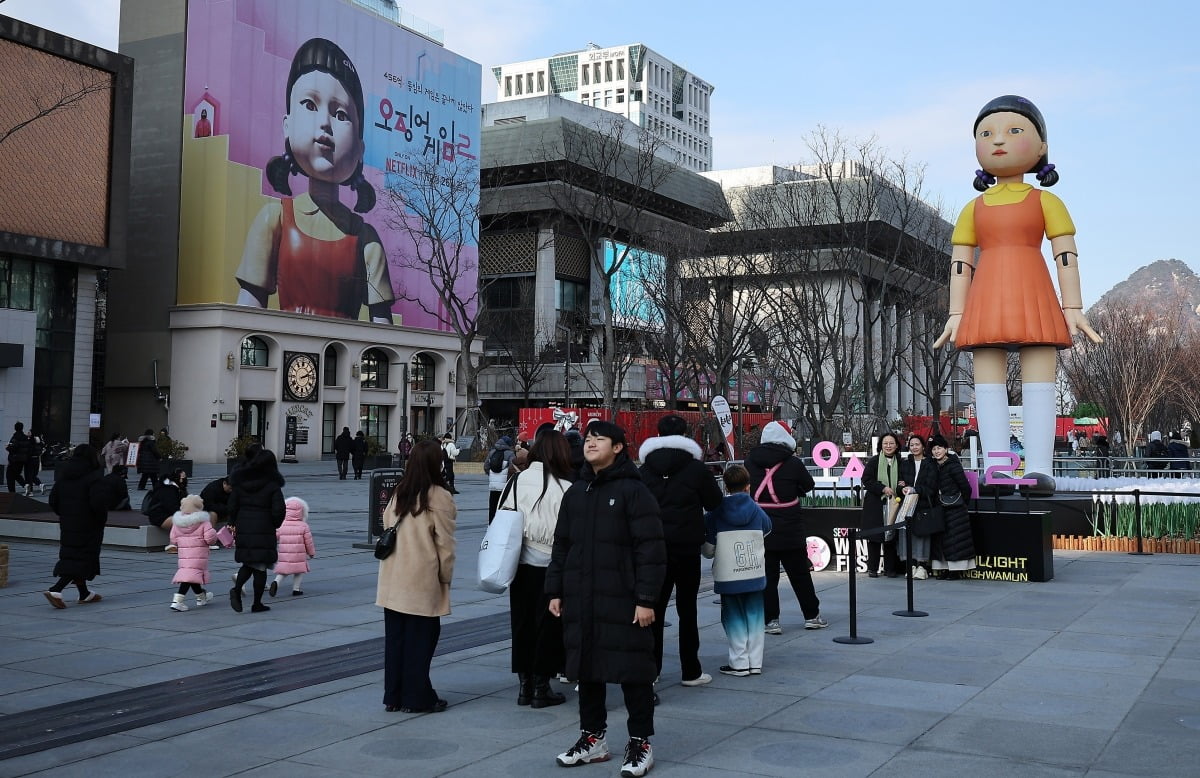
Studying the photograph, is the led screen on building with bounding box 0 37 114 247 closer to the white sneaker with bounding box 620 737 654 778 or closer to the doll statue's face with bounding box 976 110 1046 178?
the doll statue's face with bounding box 976 110 1046 178

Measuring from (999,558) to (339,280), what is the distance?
44.6 metres

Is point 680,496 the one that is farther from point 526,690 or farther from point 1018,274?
point 1018,274

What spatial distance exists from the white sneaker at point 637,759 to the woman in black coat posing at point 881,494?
8417 mm

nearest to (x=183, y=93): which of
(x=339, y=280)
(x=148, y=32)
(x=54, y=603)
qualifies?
(x=148, y=32)

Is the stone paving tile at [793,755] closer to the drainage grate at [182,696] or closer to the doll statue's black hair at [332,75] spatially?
the drainage grate at [182,696]

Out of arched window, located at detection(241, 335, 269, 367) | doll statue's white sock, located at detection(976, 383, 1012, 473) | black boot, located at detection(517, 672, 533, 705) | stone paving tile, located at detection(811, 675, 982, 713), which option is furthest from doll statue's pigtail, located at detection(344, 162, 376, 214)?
stone paving tile, located at detection(811, 675, 982, 713)

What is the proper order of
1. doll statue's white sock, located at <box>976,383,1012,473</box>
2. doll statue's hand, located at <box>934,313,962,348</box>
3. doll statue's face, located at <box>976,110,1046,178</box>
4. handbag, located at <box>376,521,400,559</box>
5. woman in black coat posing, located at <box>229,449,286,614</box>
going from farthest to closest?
1. doll statue's hand, located at <box>934,313,962,348</box>
2. doll statue's white sock, located at <box>976,383,1012,473</box>
3. doll statue's face, located at <box>976,110,1046,178</box>
4. woman in black coat posing, located at <box>229,449,286,614</box>
5. handbag, located at <box>376,521,400,559</box>

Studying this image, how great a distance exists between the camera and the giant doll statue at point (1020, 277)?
63.3ft

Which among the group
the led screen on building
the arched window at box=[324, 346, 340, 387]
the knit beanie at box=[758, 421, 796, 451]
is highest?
the led screen on building

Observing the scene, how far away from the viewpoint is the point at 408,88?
57594 millimetres

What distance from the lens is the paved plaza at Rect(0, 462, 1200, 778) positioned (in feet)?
19.7

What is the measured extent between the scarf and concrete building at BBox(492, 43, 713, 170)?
140718 mm

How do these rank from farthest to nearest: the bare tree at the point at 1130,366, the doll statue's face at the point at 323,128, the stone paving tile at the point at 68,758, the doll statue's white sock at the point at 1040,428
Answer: the doll statue's face at the point at 323,128 < the bare tree at the point at 1130,366 < the doll statue's white sock at the point at 1040,428 < the stone paving tile at the point at 68,758

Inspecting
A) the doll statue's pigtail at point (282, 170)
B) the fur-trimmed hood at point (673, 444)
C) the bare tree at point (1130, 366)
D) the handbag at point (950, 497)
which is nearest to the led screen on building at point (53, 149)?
the doll statue's pigtail at point (282, 170)
